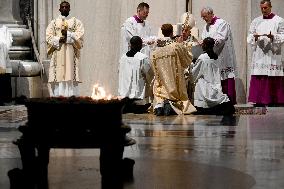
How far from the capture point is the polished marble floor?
474 centimetres

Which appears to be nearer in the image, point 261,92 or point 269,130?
point 269,130

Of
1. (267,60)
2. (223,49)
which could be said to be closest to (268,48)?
(267,60)

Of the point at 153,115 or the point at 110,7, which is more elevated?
the point at 110,7

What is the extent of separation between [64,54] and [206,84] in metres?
3.65

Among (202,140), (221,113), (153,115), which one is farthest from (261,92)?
(202,140)

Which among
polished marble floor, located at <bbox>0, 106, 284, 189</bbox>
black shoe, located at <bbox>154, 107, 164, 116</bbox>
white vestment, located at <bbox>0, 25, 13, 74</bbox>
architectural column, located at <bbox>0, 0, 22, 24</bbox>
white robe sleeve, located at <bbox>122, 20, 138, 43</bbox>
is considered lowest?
polished marble floor, located at <bbox>0, 106, 284, 189</bbox>

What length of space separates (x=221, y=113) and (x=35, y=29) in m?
5.47

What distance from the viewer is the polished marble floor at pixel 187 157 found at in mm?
4738

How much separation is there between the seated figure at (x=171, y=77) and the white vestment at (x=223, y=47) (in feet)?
5.92

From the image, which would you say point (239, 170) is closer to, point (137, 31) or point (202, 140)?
point (202, 140)

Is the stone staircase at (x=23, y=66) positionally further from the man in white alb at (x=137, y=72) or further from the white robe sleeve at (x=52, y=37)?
the man in white alb at (x=137, y=72)

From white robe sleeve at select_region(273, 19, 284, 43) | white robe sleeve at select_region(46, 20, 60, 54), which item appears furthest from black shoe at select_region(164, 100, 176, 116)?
white robe sleeve at select_region(46, 20, 60, 54)

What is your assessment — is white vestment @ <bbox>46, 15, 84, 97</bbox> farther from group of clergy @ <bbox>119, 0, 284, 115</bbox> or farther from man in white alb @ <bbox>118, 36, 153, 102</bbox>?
man in white alb @ <bbox>118, 36, 153, 102</bbox>

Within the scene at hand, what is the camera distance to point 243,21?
15445 mm
